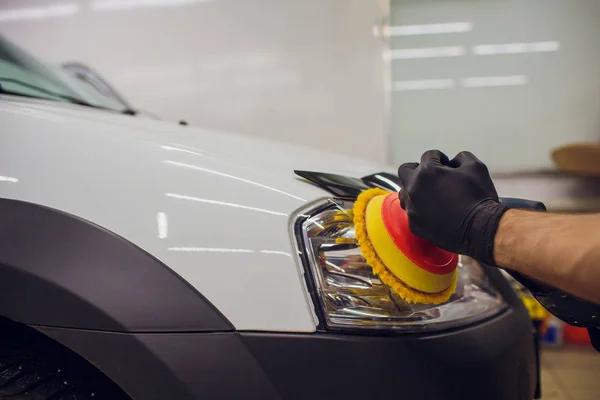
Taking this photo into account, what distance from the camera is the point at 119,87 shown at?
10.7 feet

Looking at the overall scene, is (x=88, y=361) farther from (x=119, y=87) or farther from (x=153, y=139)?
(x=119, y=87)

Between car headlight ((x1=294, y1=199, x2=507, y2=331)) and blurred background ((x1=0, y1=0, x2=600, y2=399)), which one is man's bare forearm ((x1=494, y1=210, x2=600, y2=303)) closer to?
car headlight ((x1=294, y1=199, x2=507, y2=331))

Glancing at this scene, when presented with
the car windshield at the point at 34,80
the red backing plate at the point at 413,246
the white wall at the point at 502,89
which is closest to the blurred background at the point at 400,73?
the white wall at the point at 502,89

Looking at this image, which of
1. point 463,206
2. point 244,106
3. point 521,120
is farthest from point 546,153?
point 463,206

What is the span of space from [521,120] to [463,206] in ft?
8.82

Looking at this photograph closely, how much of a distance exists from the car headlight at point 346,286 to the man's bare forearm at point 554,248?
6.2 inches

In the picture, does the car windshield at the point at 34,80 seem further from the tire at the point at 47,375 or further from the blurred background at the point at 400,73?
the blurred background at the point at 400,73

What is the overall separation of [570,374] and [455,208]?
1.91 m

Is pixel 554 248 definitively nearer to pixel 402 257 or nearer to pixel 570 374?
pixel 402 257

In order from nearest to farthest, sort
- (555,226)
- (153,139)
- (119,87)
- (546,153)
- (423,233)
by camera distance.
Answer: (555,226) → (423,233) → (153,139) → (546,153) → (119,87)

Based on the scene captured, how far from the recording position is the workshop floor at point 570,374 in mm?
1814

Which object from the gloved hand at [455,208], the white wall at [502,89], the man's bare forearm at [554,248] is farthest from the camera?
the white wall at [502,89]

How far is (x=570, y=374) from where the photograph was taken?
2082 millimetres

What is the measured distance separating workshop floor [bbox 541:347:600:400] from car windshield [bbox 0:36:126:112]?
6.76 feet
